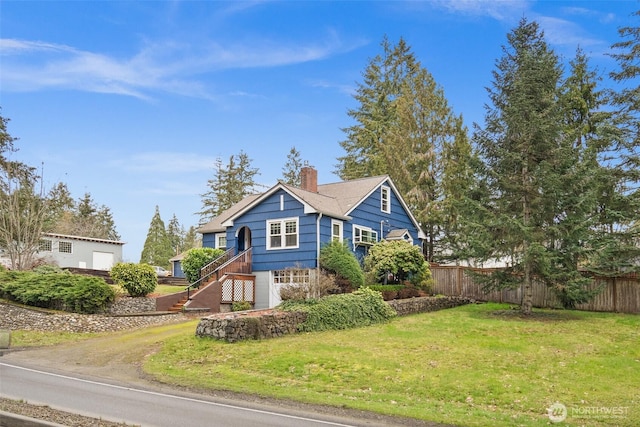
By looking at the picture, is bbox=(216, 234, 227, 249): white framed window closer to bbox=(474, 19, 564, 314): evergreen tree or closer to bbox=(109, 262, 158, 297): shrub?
bbox=(109, 262, 158, 297): shrub

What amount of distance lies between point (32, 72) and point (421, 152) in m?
26.8

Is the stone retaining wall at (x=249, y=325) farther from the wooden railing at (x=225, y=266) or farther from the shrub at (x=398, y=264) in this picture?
the shrub at (x=398, y=264)

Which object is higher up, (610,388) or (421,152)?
Result: (421,152)

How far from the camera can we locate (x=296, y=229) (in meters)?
28.4

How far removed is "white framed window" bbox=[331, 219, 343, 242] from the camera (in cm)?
2898

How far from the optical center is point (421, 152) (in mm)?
39906

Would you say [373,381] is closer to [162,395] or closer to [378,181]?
[162,395]

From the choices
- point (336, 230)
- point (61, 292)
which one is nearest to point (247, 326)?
point (61, 292)

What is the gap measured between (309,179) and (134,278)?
39.9 ft

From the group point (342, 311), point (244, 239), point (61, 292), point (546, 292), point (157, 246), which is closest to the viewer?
point (342, 311)

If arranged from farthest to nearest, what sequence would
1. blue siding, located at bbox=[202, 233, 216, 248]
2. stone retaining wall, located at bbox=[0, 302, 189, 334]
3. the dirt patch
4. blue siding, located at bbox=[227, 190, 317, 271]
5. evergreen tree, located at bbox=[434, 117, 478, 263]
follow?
evergreen tree, located at bbox=[434, 117, 478, 263]
blue siding, located at bbox=[202, 233, 216, 248]
blue siding, located at bbox=[227, 190, 317, 271]
the dirt patch
stone retaining wall, located at bbox=[0, 302, 189, 334]

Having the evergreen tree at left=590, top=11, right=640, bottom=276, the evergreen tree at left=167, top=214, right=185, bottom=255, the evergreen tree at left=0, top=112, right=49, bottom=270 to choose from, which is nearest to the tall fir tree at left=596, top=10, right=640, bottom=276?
the evergreen tree at left=590, top=11, right=640, bottom=276

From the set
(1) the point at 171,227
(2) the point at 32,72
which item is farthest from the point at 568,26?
(1) the point at 171,227

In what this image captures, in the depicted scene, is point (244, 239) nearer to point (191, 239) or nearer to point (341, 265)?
point (341, 265)
